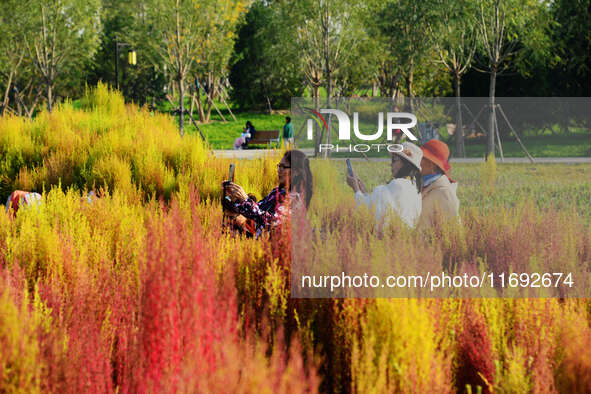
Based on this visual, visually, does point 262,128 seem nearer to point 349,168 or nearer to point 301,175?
point 301,175

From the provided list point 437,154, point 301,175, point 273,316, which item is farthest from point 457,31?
point 273,316

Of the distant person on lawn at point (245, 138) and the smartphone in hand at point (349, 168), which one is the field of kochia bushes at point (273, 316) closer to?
the smartphone in hand at point (349, 168)

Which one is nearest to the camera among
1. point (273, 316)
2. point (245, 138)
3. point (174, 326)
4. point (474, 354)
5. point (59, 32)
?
point (174, 326)

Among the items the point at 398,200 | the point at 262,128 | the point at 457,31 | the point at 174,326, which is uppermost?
the point at 457,31

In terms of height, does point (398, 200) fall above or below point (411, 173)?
below

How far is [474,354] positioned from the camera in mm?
2787

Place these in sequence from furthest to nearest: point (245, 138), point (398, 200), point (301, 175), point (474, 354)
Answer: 1. point (245, 138)
2. point (301, 175)
3. point (398, 200)
4. point (474, 354)

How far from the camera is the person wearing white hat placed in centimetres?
365

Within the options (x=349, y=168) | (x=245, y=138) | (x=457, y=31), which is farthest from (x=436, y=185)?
(x=245, y=138)

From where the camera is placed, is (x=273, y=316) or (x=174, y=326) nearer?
(x=174, y=326)

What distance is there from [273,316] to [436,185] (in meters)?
1.42

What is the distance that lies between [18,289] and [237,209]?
2.13 meters

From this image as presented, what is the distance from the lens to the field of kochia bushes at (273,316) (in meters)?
2.33

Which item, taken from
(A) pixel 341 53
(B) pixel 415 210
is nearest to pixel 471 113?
(B) pixel 415 210
